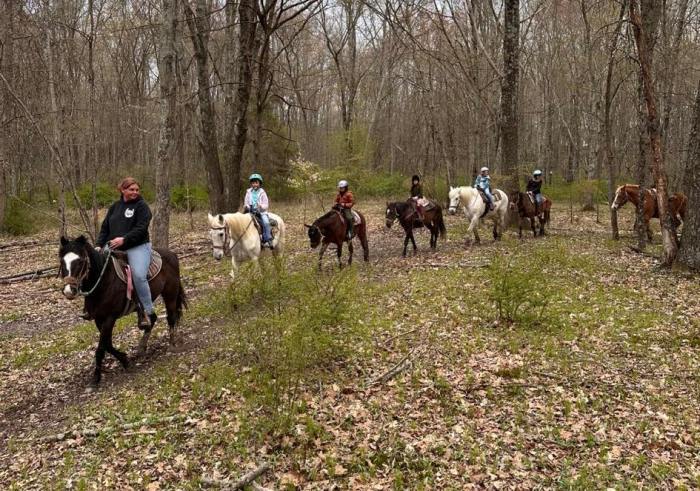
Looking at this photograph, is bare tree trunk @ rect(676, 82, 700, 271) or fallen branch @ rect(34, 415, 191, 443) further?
bare tree trunk @ rect(676, 82, 700, 271)

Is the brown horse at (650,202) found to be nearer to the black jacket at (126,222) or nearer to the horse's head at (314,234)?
the horse's head at (314,234)

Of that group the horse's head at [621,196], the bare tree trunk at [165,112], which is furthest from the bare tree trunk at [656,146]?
the bare tree trunk at [165,112]

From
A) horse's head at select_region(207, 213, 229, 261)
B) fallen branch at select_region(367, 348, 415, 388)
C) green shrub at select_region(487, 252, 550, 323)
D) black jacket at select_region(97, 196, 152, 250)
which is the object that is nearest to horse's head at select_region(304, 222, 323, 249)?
horse's head at select_region(207, 213, 229, 261)

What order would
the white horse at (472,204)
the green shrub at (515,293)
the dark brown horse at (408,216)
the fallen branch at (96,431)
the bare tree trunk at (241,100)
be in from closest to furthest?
the fallen branch at (96,431) → the green shrub at (515,293) → the bare tree trunk at (241,100) → the dark brown horse at (408,216) → the white horse at (472,204)

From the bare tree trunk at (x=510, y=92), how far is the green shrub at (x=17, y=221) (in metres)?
18.8

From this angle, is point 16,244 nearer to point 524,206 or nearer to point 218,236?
point 218,236

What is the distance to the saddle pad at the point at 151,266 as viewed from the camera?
21.5ft

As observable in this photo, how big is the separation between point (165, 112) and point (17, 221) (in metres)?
13.3

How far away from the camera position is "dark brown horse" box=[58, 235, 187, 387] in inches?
223

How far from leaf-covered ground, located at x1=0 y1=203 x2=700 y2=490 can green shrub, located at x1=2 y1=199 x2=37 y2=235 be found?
40.2ft

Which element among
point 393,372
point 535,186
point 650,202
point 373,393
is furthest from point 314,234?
point 650,202

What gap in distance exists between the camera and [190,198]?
2562 cm

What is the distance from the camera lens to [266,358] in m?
5.90

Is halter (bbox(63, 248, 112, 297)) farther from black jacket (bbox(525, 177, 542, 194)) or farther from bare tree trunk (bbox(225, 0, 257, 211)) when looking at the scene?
black jacket (bbox(525, 177, 542, 194))
